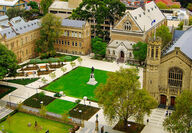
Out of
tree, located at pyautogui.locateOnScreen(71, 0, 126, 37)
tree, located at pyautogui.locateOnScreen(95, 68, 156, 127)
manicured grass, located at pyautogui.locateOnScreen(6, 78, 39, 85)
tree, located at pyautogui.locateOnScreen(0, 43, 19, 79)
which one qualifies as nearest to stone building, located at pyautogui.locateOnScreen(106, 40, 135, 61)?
tree, located at pyautogui.locateOnScreen(71, 0, 126, 37)

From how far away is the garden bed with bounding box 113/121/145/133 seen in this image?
64.3 metres

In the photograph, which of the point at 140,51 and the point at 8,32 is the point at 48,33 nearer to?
the point at 8,32

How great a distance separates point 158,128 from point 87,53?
4961 centimetres

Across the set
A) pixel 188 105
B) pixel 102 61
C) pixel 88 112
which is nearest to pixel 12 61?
pixel 88 112

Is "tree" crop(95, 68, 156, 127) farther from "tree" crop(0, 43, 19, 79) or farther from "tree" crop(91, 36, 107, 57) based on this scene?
"tree" crop(91, 36, 107, 57)

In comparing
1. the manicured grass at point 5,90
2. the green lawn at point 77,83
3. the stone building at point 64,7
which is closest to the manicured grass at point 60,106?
the green lawn at point 77,83

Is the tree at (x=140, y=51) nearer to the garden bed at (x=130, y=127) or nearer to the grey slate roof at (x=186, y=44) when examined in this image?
the grey slate roof at (x=186, y=44)

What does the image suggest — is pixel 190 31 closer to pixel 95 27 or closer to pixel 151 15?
pixel 151 15

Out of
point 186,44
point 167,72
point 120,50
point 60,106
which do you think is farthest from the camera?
point 120,50

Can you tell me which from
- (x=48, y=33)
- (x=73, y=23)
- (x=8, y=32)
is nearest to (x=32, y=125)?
(x=8, y=32)

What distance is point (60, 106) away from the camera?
74.7 metres

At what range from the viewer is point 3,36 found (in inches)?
3711

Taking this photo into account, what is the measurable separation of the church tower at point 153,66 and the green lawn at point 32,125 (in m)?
19.8

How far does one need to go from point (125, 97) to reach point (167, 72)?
15395mm
